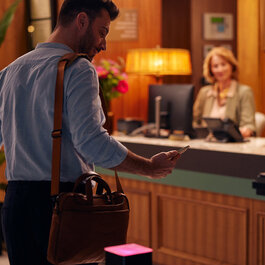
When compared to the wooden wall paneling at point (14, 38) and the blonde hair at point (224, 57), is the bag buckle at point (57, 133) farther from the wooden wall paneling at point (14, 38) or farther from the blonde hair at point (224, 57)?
the blonde hair at point (224, 57)

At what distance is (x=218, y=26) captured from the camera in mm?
7473

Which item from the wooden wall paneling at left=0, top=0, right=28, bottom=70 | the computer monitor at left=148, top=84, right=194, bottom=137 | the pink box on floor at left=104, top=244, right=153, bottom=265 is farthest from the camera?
the wooden wall paneling at left=0, top=0, right=28, bottom=70

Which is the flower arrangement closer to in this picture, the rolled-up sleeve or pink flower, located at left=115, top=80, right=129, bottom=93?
pink flower, located at left=115, top=80, right=129, bottom=93

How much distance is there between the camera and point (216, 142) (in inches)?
156

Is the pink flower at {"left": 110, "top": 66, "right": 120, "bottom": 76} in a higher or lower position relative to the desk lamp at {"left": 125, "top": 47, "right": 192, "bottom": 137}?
lower

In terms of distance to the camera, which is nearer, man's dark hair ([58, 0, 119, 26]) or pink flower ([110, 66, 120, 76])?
man's dark hair ([58, 0, 119, 26])

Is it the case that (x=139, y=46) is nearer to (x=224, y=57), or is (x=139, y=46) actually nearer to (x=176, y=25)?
(x=224, y=57)

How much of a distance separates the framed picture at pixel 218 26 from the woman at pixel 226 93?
2.19 meters

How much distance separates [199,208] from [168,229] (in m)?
0.31

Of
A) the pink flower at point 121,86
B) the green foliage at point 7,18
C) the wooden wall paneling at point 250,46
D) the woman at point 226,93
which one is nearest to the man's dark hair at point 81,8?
the green foliage at point 7,18

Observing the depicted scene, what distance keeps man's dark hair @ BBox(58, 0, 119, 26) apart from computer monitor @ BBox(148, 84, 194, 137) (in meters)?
2.38

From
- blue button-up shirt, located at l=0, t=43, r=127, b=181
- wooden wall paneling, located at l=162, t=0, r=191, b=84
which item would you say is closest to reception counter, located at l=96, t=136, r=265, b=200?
blue button-up shirt, located at l=0, t=43, r=127, b=181

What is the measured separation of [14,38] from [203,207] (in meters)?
2.18

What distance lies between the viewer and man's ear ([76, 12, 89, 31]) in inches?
73.8
